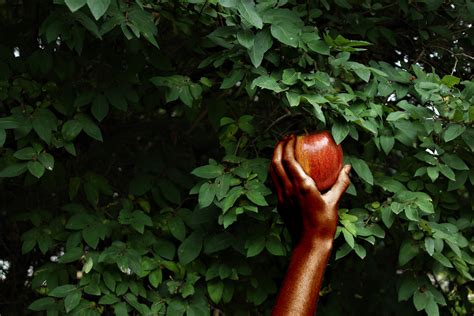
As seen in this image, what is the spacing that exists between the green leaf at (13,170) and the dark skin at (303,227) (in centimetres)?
100

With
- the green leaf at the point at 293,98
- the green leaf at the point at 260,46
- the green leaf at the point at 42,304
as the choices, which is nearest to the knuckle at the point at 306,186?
the green leaf at the point at 293,98

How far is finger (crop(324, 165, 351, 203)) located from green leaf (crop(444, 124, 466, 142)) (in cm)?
63

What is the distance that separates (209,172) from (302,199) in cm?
68

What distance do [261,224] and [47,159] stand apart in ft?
2.55

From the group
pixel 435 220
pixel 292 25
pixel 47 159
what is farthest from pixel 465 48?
pixel 47 159

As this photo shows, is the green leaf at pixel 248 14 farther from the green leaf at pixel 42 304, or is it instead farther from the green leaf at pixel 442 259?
the green leaf at pixel 42 304

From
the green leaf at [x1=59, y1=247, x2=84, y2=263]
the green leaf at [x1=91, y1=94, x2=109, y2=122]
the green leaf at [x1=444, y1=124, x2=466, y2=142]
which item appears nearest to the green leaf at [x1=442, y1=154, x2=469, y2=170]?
the green leaf at [x1=444, y1=124, x2=466, y2=142]

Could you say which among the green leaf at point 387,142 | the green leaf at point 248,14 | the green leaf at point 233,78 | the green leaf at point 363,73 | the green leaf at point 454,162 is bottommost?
the green leaf at point 454,162

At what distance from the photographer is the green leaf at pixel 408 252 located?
288 cm

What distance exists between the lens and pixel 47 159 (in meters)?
2.78

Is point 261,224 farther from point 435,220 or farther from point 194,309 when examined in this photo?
point 435,220

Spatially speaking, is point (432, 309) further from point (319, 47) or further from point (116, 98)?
point (116, 98)

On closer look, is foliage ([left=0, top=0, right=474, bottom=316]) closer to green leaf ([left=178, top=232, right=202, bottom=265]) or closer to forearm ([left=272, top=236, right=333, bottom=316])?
green leaf ([left=178, top=232, right=202, bottom=265])

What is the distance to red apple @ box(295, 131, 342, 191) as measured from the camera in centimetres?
218
